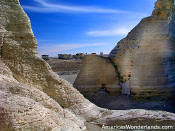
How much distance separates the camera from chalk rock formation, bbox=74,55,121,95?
1719 centimetres

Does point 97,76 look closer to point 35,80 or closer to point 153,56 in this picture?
point 153,56

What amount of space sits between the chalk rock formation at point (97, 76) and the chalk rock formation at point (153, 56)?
1.12 meters

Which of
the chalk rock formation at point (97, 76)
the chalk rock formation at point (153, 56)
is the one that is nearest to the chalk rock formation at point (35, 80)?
the chalk rock formation at point (153, 56)

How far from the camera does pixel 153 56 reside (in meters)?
15.5

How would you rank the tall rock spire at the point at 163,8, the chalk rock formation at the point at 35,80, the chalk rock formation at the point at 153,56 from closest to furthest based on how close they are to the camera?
the chalk rock formation at the point at 35,80 < the chalk rock formation at the point at 153,56 < the tall rock spire at the point at 163,8

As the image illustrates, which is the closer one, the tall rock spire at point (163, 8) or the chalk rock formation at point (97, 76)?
the tall rock spire at point (163, 8)

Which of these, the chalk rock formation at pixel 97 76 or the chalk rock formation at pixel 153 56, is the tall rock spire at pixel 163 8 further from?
the chalk rock formation at pixel 97 76

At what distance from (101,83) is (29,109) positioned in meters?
11.8

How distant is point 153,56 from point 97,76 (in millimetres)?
3920

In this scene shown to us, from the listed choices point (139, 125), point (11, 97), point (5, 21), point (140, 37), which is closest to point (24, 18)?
point (5, 21)

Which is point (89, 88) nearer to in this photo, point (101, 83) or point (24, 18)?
point (101, 83)

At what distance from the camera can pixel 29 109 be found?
18.9ft

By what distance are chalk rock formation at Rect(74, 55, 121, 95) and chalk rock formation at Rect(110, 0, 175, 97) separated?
1.12 m

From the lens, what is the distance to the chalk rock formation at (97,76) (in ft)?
56.4
